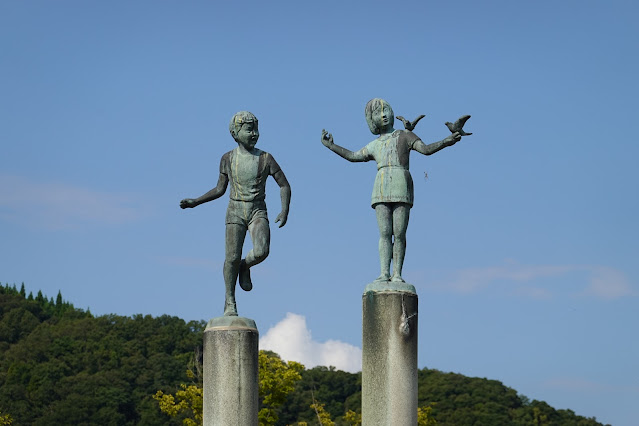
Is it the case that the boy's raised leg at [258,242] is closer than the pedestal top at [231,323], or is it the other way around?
the pedestal top at [231,323]

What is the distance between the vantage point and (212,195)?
16031 millimetres

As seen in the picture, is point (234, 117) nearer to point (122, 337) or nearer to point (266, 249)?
point (266, 249)

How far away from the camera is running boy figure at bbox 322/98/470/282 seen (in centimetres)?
1509

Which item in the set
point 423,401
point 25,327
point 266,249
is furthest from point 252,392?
point 25,327

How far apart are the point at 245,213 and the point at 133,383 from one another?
63.6 metres

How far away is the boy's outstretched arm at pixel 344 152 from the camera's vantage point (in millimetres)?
15719

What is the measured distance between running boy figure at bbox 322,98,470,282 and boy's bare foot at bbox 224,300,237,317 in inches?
78.4

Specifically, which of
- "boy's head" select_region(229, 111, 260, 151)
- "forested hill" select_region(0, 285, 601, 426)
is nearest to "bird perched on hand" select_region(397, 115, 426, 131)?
"boy's head" select_region(229, 111, 260, 151)

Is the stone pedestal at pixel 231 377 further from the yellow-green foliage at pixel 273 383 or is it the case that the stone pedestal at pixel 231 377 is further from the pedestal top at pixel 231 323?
the yellow-green foliage at pixel 273 383

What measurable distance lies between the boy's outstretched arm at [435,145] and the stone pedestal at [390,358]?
1.84 m

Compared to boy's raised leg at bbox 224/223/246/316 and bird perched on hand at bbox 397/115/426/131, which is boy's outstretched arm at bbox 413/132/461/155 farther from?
boy's raised leg at bbox 224/223/246/316

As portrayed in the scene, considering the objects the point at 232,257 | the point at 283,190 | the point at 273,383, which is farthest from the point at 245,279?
the point at 273,383

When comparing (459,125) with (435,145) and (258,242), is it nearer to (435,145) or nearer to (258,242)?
(435,145)

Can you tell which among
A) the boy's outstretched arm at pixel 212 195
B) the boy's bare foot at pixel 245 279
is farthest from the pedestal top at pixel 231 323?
the boy's outstretched arm at pixel 212 195
